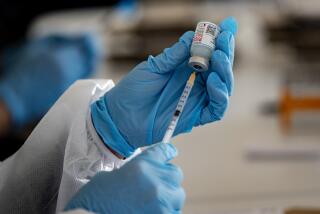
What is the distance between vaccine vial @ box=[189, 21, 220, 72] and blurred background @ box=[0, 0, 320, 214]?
0.38 metres

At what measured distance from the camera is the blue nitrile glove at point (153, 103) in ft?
2.83

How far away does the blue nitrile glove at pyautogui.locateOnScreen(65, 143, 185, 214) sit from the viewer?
723 millimetres

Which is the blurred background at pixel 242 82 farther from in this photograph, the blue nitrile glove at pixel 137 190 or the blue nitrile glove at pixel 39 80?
the blue nitrile glove at pixel 137 190

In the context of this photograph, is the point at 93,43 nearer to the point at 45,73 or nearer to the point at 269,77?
the point at 45,73

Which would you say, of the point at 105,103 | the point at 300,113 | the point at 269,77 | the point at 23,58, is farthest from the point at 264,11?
the point at 105,103

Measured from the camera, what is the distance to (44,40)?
1960mm

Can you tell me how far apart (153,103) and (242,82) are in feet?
4.16

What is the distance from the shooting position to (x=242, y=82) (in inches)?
83.2

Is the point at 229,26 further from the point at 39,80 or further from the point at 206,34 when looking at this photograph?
the point at 39,80

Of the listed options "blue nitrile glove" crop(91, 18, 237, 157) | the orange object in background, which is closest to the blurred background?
the orange object in background

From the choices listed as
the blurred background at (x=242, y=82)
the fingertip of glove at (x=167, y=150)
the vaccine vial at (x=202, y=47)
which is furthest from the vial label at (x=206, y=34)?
the blurred background at (x=242, y=82)

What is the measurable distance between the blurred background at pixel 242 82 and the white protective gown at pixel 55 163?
1.13 feet

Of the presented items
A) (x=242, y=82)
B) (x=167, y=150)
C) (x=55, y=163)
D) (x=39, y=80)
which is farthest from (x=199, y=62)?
(x=242, y=82)

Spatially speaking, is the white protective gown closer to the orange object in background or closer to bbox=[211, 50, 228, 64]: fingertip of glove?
bbox=[211, 50, 228, 64]: fingertip of glove
